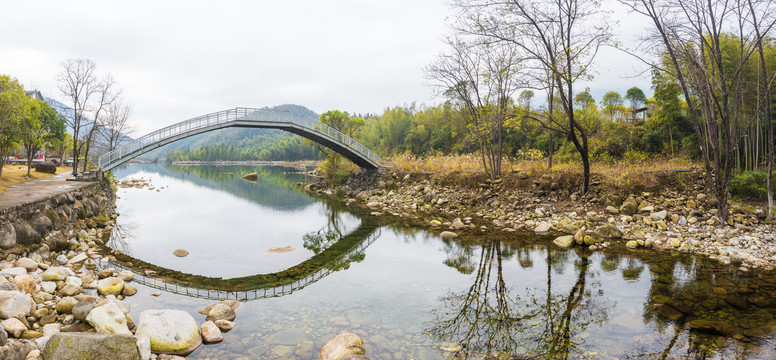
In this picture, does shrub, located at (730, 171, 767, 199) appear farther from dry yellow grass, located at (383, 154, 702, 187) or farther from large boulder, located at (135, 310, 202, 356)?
large boulder, located at (135, 310, 202, 356)

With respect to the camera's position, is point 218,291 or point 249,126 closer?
point 218,291

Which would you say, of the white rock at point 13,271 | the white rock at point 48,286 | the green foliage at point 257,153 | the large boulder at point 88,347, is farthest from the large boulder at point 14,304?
the green foliage at point 257,153

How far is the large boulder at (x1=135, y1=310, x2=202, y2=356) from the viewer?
5.14m

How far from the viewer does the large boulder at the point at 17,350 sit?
163 inches

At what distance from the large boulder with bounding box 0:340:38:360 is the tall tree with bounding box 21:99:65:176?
1850cm

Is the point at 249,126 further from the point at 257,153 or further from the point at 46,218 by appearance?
the point at 257,153

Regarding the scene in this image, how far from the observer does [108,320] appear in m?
5.42

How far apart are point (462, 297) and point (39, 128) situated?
25.9m

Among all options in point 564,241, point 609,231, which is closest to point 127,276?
point 564,241

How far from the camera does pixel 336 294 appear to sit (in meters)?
7.75

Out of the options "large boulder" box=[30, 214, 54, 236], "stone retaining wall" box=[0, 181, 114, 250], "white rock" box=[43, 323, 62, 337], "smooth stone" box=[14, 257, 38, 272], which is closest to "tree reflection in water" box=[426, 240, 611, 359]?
"white rock" box=[43, 323, 62, 337]

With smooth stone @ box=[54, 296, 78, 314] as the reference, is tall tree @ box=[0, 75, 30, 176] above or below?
above

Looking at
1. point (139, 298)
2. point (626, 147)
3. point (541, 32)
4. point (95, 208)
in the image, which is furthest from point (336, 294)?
point (626, 147)

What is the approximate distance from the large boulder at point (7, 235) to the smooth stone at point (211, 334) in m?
5.16
